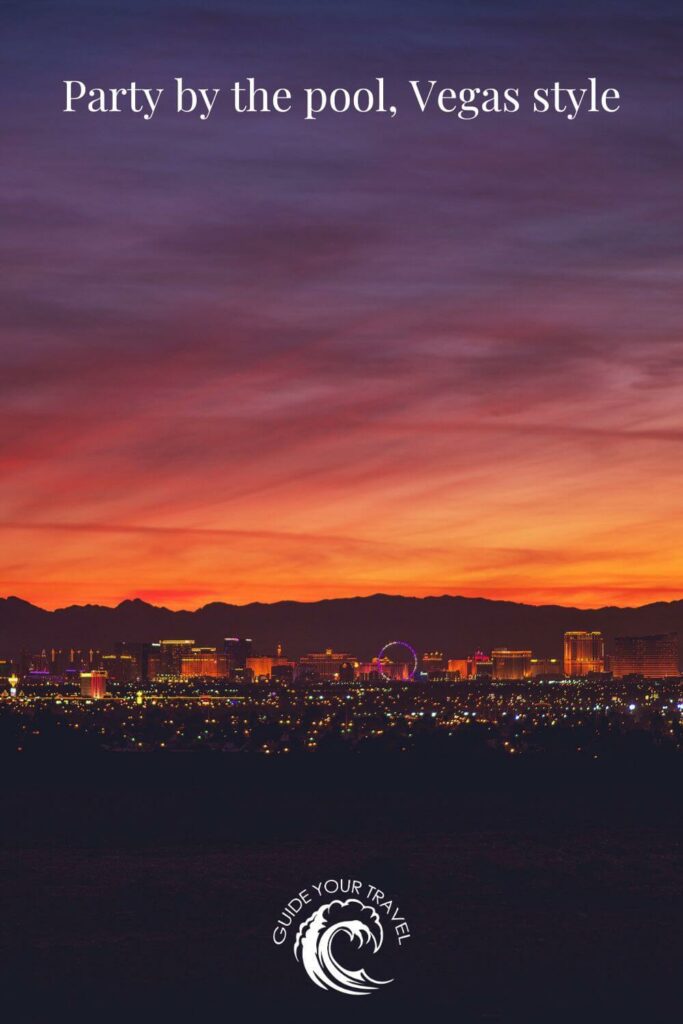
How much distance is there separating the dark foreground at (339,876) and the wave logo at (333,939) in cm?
16

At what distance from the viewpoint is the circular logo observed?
1242cm

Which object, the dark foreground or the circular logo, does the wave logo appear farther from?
the dark foreground

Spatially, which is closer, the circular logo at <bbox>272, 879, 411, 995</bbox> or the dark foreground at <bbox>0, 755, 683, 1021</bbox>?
the dark foreground at <bbox>0, 755, 683, 1021</bbox>

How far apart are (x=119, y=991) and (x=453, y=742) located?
55.6 m

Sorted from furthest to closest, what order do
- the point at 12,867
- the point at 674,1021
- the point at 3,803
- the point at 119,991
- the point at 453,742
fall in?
the point at 453,742 → the point at 3,803 → the point at 12,867 → the point at 119,991 → the point at 674,1021

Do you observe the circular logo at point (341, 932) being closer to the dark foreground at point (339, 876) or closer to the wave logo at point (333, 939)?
the wave logo at point (333, 939)

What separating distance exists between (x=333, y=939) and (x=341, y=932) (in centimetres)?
33

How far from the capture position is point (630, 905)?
16.4m

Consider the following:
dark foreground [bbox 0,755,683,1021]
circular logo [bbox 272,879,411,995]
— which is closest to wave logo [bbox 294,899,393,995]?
circular logo [bbox 272,879,411,995]

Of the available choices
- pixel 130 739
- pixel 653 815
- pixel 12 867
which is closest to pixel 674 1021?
pixel 12 867

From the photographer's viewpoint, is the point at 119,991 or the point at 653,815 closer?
the point at 119,991

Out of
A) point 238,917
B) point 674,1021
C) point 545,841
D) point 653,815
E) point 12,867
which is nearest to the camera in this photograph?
point 674,1021

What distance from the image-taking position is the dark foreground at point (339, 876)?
11844mm

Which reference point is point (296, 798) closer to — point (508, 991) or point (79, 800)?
→ point (79, 800)
